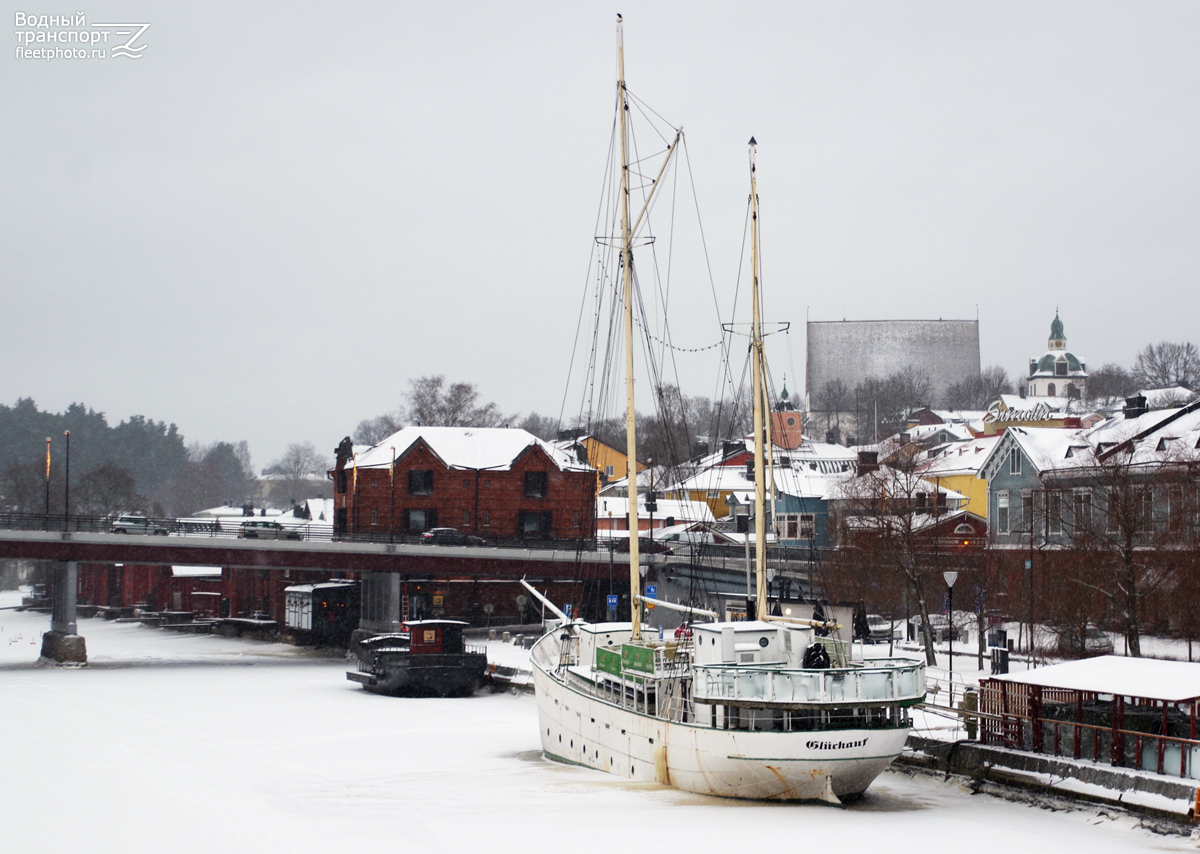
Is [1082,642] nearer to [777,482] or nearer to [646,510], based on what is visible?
[646,510]

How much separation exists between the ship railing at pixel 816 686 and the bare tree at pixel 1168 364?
148m

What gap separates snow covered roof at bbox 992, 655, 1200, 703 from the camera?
27.8m

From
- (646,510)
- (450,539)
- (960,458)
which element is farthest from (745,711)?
(646,510)

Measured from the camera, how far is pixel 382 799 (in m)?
30.5

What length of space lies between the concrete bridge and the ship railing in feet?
122

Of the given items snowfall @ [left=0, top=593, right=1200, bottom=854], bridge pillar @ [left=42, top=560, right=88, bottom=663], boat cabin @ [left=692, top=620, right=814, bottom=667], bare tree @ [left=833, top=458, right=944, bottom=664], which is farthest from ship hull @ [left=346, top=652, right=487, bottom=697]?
boat cabin @ [left=692, top=620, right=814, bottom=667]

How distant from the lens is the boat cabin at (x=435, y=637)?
55.7m

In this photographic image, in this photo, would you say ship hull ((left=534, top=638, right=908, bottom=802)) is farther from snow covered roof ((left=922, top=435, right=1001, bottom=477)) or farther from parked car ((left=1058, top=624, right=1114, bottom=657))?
snow covered roof ((left=922, top=435, right=1001, bottom=477))

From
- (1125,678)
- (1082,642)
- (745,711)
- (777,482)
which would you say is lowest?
(1082,642)

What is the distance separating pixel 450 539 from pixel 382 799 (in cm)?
5002

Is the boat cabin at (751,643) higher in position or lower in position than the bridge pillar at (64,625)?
higher

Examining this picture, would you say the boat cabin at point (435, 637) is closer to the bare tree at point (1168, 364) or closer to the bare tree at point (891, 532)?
the bare tree at point (891, 532)

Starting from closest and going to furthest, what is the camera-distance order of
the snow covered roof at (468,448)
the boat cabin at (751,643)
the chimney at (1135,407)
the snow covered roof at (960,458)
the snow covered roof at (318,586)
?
the boat cabin at (751,643)
the chimney at (1135,407)
the snow covered roof at (318,586)
the snow covered roof at (960,458)
the snow covered roof at (468,448)

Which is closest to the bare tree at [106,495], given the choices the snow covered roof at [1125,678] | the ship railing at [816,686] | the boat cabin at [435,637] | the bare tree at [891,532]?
the boat cabin at [435,637]
